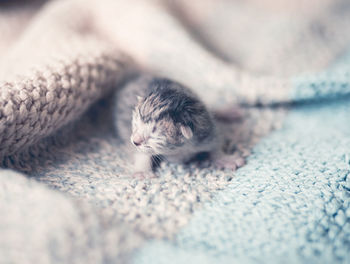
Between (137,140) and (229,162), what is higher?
(229,162)

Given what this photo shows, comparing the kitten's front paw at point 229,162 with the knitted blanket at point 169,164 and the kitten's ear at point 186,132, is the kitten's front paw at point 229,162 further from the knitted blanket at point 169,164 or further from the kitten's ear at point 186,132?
the kitten's ear at point 186,132

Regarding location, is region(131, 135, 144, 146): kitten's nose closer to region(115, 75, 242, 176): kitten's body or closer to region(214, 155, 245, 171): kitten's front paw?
region(115, 75, 242, 176): kitten's body

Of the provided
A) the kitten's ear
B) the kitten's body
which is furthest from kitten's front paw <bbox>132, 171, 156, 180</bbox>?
the kitten's ear

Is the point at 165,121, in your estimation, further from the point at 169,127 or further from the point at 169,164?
the point at 169,164

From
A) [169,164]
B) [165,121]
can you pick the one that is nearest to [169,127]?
[165,121]

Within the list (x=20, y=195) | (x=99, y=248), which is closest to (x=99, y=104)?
(x=20, y=195)

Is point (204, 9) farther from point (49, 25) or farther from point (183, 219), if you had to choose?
point (183, 219)
